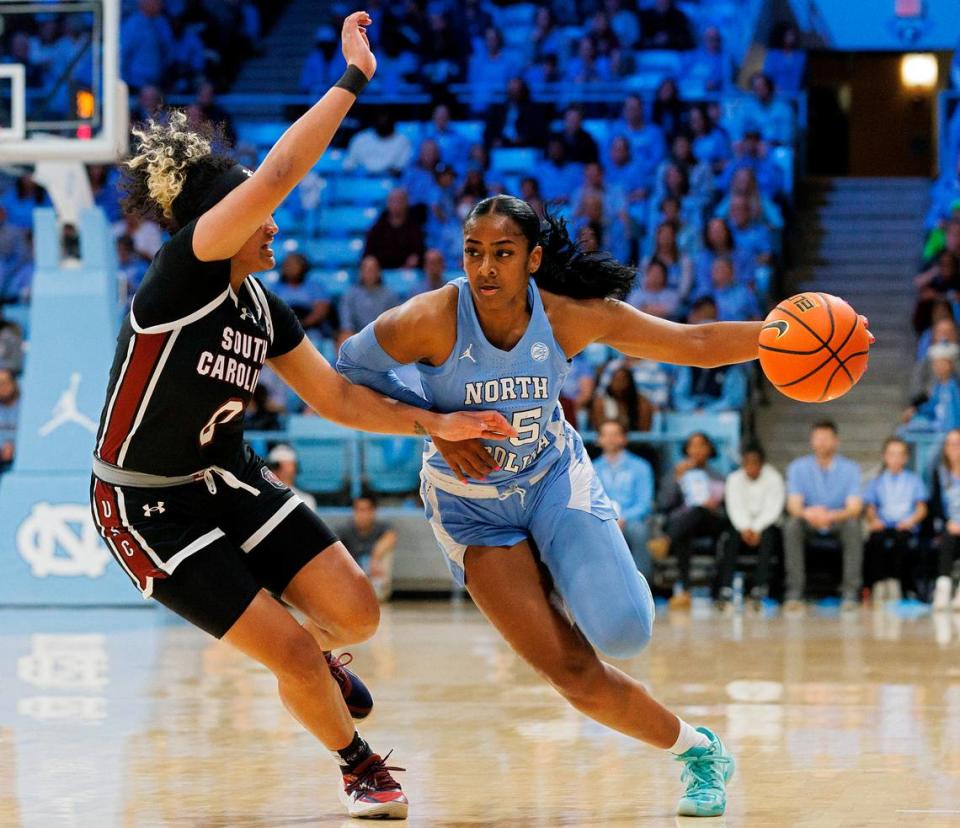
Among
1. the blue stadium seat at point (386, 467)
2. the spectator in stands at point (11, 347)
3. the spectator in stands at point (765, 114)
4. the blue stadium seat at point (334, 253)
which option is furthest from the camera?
the blue stadium seat at point (334, 253)

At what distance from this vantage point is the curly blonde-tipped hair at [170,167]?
4516mm

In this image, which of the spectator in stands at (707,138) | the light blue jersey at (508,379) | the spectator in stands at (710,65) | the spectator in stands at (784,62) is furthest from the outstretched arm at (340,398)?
the spectator in stands at (784,62)

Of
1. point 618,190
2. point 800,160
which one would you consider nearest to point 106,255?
point 618,190

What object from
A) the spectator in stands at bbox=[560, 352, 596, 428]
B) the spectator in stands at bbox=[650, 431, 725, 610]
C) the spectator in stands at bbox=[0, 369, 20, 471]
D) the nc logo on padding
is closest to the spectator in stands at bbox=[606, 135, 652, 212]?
the spectator in stands at bbox=[560, 352, 596, 428]

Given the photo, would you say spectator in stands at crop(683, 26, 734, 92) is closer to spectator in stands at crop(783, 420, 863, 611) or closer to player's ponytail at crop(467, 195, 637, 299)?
spectator in stands at crop(783, 420, 863, 611)

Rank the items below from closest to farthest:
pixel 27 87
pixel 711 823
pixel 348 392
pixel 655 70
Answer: pixel 711 823 → pixel 348 392 → pixel 27 87 → pixel 655 70

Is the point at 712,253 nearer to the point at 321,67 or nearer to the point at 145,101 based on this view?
the point at 321,67

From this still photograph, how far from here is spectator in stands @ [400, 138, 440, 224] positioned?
1540cm

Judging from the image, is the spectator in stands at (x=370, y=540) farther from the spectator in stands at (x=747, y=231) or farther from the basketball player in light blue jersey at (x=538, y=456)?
the basketball player in light blue jersey at (x=538, y=456)

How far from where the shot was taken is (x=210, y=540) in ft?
14.5

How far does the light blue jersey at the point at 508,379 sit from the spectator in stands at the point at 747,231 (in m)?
9.58

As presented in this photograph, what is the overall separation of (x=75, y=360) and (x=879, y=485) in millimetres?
5953

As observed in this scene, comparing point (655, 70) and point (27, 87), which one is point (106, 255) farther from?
point (655, 70)

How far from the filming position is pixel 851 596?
1125 centimetres
